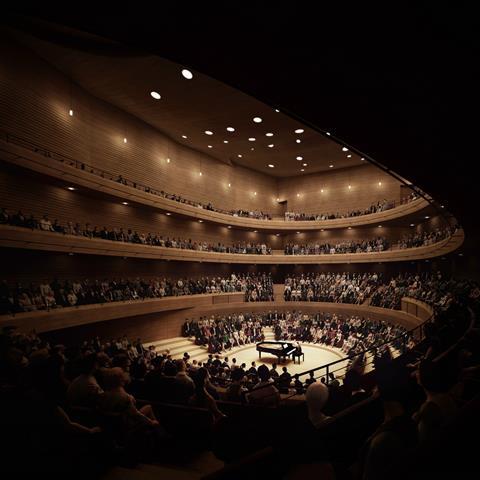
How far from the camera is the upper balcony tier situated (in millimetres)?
13734

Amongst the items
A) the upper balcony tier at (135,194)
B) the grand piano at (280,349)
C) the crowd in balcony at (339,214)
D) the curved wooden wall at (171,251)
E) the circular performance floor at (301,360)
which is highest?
the crowd in balcony at (339,214)

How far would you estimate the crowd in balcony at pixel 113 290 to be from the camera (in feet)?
41.4

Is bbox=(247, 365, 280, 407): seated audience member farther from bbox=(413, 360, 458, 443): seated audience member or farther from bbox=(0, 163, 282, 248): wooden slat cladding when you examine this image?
bbox=(0, 163, 282, 248): wooden slat cladding

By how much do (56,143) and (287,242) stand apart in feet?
75.5

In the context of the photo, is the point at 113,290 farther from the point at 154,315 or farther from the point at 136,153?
the point at 136,153

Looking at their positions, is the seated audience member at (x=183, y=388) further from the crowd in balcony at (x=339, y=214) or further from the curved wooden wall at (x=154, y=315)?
the crowd in balcony at (x=339, y=214)

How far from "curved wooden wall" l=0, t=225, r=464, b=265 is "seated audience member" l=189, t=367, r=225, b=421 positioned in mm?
10790

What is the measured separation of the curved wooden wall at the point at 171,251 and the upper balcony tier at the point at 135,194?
2.61m

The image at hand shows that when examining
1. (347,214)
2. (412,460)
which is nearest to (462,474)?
(412,460)

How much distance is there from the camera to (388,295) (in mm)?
21688

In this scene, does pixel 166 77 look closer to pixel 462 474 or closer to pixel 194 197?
pixel 194 197

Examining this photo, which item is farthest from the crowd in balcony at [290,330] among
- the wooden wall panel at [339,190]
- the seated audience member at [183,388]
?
the seated audience member at [183,388]

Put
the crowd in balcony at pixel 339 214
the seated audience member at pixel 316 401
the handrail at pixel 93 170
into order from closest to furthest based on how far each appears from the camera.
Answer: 1. the seated audience member at pixel 316 401
2. the handrail at pixel 93 170
3. the crowd in balcony at pixel 339 214

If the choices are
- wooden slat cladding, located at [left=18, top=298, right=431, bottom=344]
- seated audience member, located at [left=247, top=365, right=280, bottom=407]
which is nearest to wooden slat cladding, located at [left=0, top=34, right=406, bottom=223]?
wooden slat cladding, located at [left=18, top=298, right=431, bottom=344]
